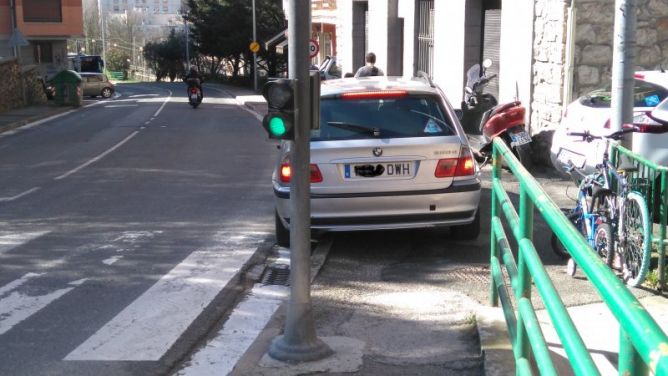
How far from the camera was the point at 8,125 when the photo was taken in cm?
2675

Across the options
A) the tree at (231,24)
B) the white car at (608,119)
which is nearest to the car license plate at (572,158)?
the white car at (608,119)

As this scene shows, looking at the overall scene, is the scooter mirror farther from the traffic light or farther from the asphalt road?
the traffic light

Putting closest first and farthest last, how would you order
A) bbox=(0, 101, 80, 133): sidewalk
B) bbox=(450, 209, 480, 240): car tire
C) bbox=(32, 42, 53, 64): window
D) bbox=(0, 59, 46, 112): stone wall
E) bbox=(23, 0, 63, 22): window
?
bbox=(450, 209, 480, 240): car tire, bbox=(0, 101, 80, 133): sidewalk, bbox=(0, 59, 46, 112): stone wall, bbox=(23, 0, 63, 22): window, bbox=(32, 42, 53, 64): window

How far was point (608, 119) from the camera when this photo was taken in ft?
32.4

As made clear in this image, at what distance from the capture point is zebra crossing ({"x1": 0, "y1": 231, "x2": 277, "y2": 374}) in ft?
18.6

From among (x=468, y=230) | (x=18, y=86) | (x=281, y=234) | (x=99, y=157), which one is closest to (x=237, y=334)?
(x=281, y=234)

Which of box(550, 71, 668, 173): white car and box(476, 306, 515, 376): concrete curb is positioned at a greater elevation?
box(550, 71, 668, 173): white car

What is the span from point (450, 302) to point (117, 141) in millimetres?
15913

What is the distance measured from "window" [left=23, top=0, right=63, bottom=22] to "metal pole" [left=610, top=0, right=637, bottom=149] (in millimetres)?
52728

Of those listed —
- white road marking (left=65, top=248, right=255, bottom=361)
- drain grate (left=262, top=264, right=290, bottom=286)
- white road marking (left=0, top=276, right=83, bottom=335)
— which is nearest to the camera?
white road marking (left=65, top=248, right=255, bottom=361)

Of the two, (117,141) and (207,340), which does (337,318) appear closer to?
(207,340)

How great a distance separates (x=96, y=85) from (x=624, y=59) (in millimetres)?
45543

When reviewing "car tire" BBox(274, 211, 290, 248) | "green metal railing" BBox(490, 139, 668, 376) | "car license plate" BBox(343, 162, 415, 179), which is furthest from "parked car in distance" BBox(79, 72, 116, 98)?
"green metal railing" BBox(490, 139, 668, 376)

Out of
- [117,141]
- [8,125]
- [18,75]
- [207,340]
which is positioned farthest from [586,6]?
[18,75]
